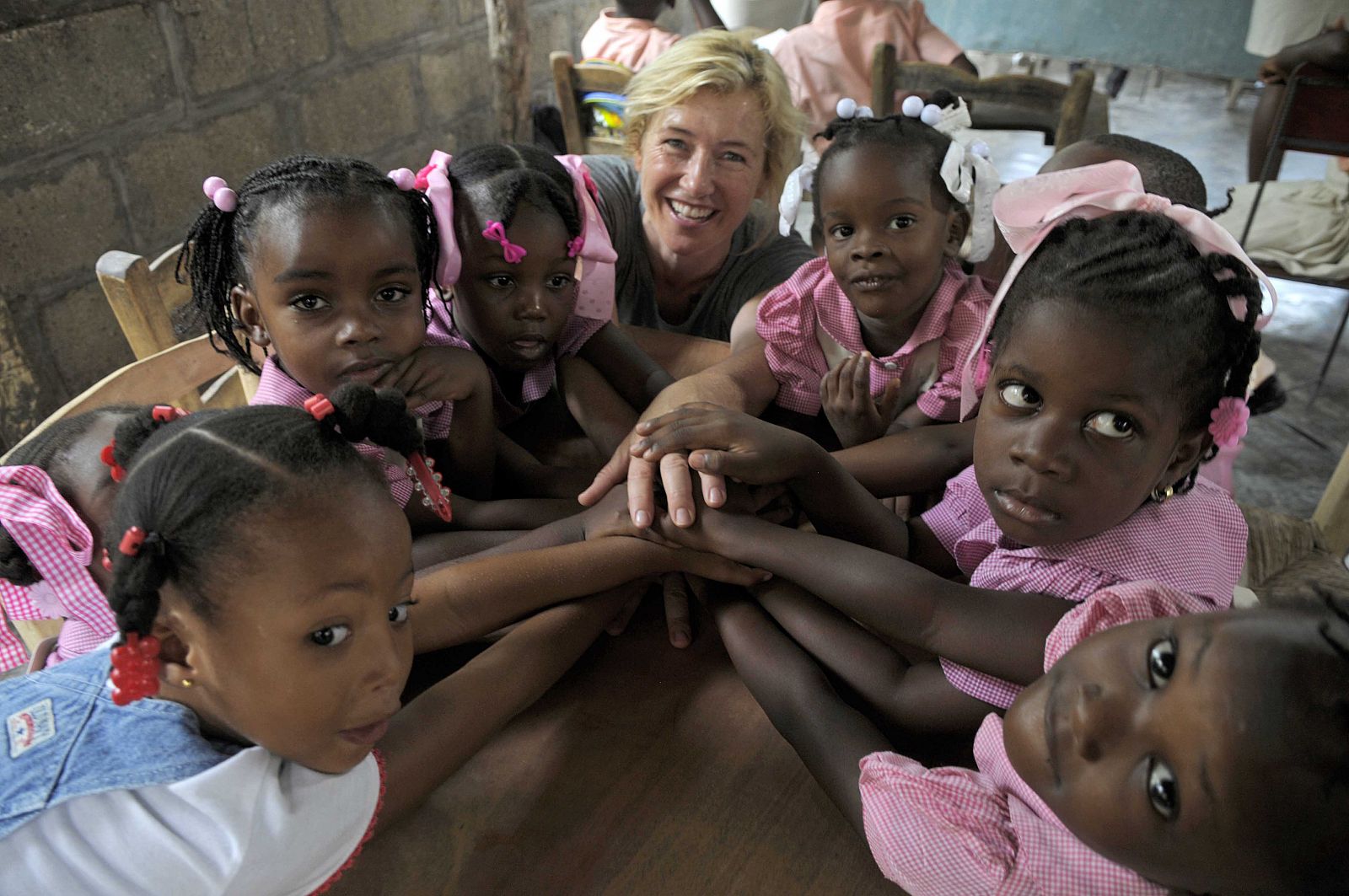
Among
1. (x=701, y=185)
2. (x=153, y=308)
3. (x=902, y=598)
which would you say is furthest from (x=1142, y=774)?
(x=153, y=308)

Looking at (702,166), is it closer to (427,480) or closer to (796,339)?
(796,339)

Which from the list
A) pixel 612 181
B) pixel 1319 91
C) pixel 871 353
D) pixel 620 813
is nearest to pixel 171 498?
pixel 620 813

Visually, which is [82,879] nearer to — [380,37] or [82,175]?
[82,175]

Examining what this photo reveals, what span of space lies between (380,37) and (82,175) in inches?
63.0

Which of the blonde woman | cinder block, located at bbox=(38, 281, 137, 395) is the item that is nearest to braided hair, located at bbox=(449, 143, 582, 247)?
the blonde woman

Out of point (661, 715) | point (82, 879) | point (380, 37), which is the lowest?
point (661, 715)

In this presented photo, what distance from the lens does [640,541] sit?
4.03ft

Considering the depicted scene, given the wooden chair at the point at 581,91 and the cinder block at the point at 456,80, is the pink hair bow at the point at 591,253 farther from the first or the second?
the cinder block at the point at 456,80

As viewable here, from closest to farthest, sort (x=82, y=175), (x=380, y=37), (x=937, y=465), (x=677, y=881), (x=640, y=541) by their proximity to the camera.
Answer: (x=677, y=881) < (x=640, y=541) < (x=937, y=465) < (x=82, y=175) < (x=380, y=37)

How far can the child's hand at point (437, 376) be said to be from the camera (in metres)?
1.40

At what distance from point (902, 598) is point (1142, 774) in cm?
41

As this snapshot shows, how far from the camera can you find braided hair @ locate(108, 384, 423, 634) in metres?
0.74

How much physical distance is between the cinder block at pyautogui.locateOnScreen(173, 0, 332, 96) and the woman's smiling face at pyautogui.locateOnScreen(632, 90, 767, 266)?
5.70 feet

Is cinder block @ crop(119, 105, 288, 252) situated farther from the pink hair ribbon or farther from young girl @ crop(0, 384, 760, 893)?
young girl @ crop(0, 384, 760, 893)
